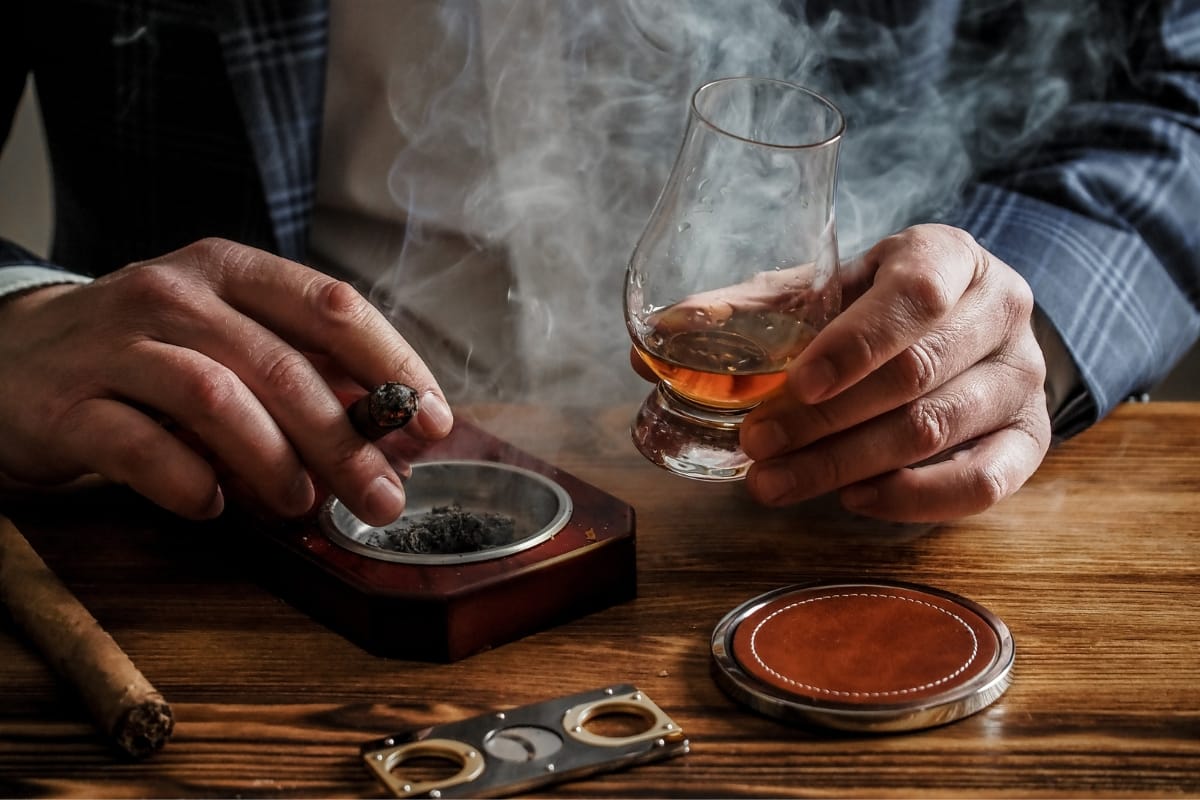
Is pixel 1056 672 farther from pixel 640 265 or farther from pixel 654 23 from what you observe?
pixel 654 23

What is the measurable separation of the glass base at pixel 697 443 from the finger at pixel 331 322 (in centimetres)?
30

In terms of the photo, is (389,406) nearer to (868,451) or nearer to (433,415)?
(433,415)

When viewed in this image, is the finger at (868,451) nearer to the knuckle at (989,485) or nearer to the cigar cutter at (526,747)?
the knuckle at (989,485)

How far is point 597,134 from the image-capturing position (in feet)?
8.18

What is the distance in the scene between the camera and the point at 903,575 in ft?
5.33

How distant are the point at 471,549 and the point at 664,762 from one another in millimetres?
427

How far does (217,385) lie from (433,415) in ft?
0.86

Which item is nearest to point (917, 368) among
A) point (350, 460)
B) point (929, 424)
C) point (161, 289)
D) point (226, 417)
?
point (929, 424)

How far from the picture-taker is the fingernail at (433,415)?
1.51 metres

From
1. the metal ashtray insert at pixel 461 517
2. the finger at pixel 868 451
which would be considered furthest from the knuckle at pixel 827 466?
the metal ashtray insert at pixel 461 517

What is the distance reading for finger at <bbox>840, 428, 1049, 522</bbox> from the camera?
1659 mm

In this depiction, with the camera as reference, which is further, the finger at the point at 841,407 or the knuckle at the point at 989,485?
the knuckle at the point at 989,485

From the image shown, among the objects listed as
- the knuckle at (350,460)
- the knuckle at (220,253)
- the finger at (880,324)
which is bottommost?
the knuckle at (350,460)

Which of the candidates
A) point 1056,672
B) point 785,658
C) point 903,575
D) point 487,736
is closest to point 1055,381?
point 903,575
